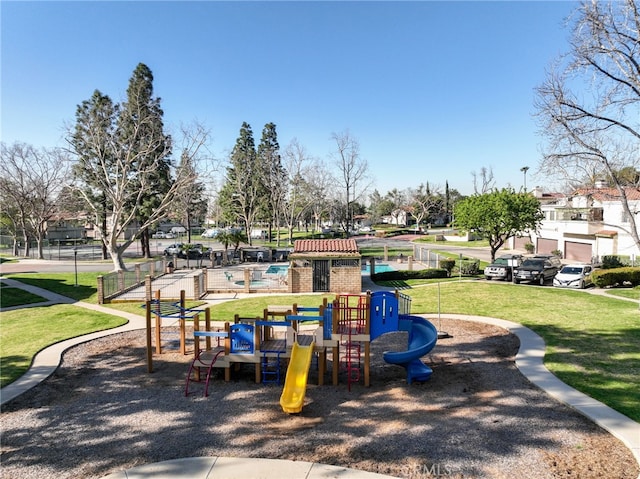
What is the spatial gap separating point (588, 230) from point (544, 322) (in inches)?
1120

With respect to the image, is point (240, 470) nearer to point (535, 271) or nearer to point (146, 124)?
point (535, 271)

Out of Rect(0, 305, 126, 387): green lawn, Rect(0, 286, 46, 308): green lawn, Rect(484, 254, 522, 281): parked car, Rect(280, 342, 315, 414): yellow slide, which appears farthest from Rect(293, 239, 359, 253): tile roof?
Rect(0, 286, 46, 308): green lawn

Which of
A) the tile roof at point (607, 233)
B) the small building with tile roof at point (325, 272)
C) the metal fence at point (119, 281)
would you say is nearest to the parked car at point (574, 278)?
the small building with tile roof at point (325, 272)

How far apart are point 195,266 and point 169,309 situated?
75.6ft

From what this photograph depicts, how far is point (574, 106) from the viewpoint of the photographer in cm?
1708

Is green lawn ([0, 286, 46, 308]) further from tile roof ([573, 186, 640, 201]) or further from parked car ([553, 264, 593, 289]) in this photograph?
tile roof ([573, 186, 640, 201])

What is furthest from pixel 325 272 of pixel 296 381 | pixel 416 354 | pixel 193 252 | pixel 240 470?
pixel 193 252

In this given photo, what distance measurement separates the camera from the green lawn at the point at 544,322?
10.6m

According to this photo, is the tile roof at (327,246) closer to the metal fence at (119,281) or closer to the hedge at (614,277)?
the metal fence at (119,281)

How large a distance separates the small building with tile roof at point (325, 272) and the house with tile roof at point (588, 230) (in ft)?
65.7

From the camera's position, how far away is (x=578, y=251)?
4141cm

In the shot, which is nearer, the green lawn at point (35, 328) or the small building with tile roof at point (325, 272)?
the green lawn at point (35, 328)

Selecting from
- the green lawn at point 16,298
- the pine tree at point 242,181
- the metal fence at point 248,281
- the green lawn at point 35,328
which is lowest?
the green lawn at point 35,328

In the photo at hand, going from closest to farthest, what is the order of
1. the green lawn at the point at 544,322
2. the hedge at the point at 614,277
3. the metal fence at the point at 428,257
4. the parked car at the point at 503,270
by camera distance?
the green lawn at the point at 544,322, the hedge at the point at 614,277, the parked car at the point at 503,270, the metal fence at the point at 428,257
